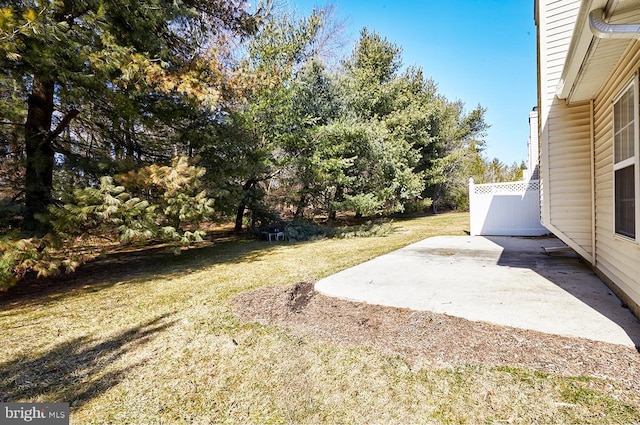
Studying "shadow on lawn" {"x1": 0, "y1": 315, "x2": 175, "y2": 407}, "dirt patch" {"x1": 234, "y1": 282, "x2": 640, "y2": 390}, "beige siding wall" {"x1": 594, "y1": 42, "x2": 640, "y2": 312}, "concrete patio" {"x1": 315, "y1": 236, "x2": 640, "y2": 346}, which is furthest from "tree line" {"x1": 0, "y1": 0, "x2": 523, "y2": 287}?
"beige siding wall" {"x1": 594, "y1": 42, "x2": 640, "y2": 312}

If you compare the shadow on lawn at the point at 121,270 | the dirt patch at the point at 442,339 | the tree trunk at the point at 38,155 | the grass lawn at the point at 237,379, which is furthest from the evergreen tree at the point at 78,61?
the dirt patch at the point at 442,339

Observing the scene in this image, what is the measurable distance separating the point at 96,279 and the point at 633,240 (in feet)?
25.3

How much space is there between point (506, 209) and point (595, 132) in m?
6.15

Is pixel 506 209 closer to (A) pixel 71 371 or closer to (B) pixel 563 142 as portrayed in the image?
(B) pixel 563 142

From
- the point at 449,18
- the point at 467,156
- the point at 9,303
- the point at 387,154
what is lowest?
the point at 9,303

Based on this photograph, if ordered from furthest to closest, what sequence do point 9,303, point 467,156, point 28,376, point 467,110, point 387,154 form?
point 467,110 < point 467,156 < point 387,154 < point 9,303 < point 28,376

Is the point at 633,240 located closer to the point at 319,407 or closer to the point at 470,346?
the point at 470,346

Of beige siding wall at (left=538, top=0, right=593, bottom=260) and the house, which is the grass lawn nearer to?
the house

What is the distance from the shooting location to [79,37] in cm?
439

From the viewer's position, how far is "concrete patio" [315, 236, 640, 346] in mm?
2666

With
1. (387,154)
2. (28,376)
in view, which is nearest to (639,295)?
(28,376)

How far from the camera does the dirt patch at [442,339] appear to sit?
6.82 feet

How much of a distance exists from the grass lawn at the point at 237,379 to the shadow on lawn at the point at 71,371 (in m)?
0.01
